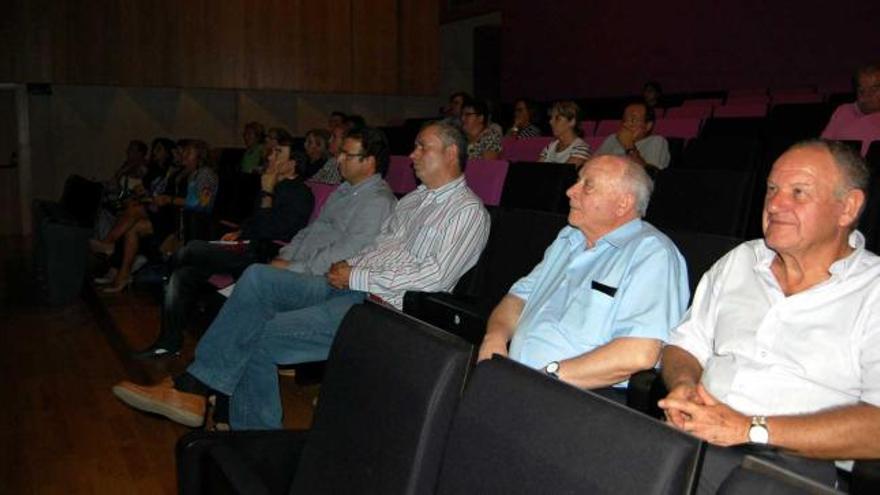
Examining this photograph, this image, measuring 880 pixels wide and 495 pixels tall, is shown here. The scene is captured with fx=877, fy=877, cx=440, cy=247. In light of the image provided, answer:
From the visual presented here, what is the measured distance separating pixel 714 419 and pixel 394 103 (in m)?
9.56

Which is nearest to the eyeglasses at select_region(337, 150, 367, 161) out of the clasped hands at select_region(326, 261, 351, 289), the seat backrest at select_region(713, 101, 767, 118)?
the clasped hands at select_region(326, 261, 351, 289)

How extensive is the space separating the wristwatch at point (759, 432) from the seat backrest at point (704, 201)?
4.20 feet

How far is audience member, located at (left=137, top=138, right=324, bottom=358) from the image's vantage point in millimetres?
4074

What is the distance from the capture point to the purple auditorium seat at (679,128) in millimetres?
6082

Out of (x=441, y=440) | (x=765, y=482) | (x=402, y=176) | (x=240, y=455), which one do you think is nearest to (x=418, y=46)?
(x=402, y=176)

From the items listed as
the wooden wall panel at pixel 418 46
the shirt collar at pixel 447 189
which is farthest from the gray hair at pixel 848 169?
the wooden wall panel at pixel 418 46

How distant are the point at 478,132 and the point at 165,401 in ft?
11.4

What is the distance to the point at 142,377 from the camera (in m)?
3.97

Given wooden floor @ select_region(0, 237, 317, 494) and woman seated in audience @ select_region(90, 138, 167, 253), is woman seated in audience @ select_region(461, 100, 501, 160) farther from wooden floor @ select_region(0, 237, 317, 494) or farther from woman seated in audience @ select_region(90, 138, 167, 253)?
woman seated in audience @ select_region(90, 138, 167, 253)

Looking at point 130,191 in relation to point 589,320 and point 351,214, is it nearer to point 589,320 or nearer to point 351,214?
point 351,214

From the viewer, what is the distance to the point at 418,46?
10.5m

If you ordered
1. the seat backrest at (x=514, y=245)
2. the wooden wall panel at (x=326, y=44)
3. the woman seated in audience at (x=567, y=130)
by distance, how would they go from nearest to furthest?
1. the seat backrest at (x=514, y=245)
2. the woman seated in audience at (x=567, y=130)
3. the wooden wall panel at (x=326, y=44)

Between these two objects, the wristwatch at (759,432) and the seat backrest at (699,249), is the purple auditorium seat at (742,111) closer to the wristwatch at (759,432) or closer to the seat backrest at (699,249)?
the seat backrest at (699,249)

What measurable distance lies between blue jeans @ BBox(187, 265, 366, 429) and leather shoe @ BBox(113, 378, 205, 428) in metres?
0.08
